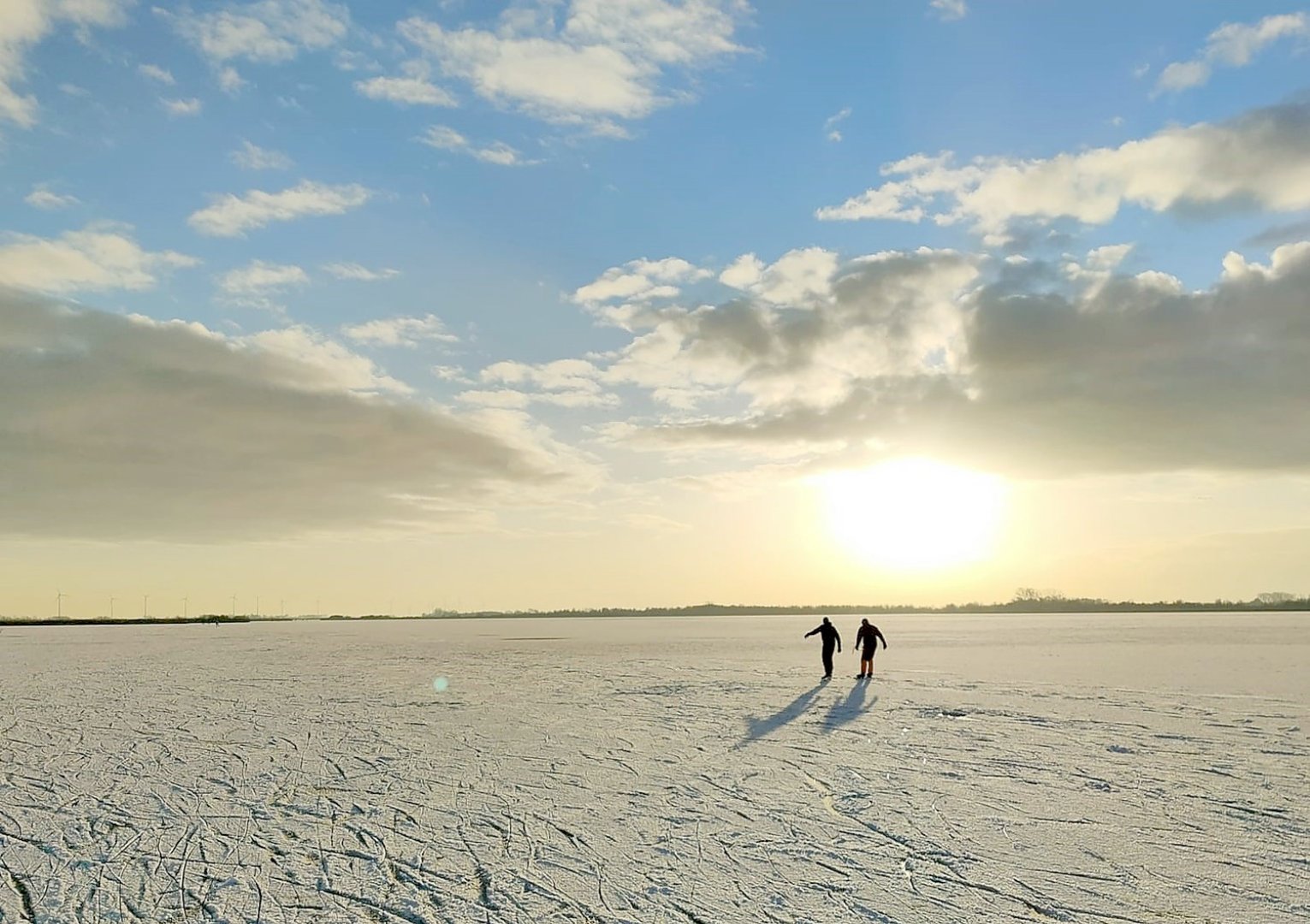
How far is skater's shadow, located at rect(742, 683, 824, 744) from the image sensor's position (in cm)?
1318

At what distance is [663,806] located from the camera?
888 centimetres

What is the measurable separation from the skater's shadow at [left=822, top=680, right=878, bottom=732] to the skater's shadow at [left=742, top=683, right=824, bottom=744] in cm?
52

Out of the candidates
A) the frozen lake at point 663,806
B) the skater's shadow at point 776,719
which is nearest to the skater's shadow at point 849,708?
the frozen lake at point 663,806

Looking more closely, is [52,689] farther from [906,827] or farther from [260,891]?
[906,827]

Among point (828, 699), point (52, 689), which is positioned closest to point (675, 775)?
point (828, 699)

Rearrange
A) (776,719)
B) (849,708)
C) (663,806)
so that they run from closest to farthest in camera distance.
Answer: (663,806)
(776,719)
(849,708)

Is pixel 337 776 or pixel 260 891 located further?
pixel 337 776

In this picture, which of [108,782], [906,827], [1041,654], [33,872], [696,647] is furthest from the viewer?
[696,647]

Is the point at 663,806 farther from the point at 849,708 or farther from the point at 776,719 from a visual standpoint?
the point at 849,708

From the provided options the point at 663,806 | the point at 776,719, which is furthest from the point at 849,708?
the point at 663,806

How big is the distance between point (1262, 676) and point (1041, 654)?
10160 mm

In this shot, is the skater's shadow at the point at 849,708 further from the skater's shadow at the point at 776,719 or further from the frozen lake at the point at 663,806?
the skater's shadow at the point at 776,719

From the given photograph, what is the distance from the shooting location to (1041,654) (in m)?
30.9

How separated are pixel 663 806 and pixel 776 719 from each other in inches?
241
